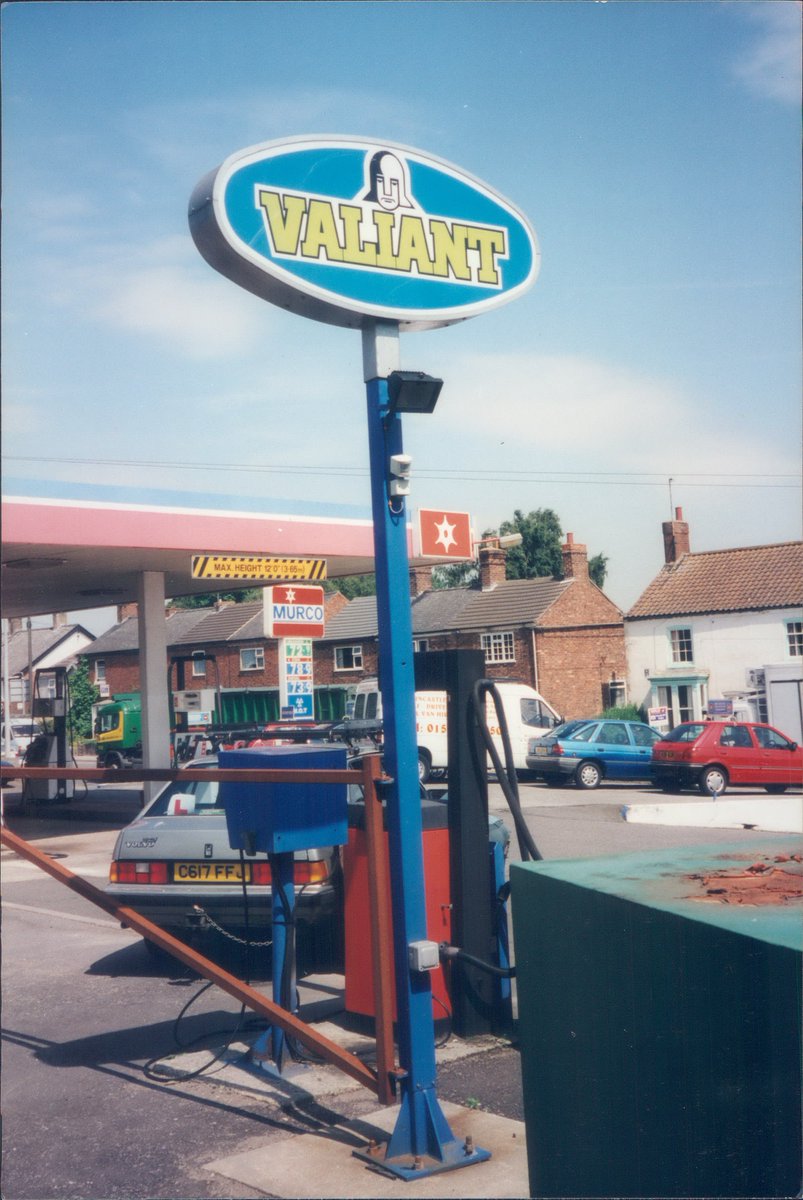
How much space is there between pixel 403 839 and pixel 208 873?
3264 millimetres

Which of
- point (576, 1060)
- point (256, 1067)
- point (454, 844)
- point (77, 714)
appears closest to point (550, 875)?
point (576, 1060)

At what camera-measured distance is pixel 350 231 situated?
16.2 ft

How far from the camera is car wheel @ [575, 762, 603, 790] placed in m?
25.2

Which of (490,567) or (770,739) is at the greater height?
(490,567)

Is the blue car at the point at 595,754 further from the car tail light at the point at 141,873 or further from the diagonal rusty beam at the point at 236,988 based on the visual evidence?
the diagonal rusty beam at the point at 236,988

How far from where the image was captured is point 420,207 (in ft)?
16.7

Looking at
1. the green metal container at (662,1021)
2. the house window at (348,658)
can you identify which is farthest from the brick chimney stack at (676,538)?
the green metal container at (662,1021)

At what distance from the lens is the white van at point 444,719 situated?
24.8 metres

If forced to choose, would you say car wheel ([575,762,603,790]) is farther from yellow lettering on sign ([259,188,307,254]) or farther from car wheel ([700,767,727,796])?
yellow lettering on sign ([259,188,307,254])

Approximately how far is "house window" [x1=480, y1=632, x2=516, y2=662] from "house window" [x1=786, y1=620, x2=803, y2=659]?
1021 centimetres

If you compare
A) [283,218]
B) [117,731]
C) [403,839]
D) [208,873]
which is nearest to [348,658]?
[117,731]

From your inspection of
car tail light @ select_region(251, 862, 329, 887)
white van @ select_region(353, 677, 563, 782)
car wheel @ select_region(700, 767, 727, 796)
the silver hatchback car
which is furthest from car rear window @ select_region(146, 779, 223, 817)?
car wheel @ select_region(700, 767, 727, 796)

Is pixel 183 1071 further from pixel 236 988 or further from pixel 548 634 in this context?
pixel 548 634

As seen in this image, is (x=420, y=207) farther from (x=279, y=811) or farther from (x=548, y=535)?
(x=548, y=535)
